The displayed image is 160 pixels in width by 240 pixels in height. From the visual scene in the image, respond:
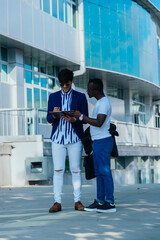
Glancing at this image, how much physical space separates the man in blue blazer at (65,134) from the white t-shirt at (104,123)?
0.69ft

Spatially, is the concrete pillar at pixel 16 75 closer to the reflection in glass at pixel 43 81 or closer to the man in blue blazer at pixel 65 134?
the reflection in glass at pixel 43 81

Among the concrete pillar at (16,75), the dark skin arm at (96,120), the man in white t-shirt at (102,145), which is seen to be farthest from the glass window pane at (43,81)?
the dark skin arm at (96,120)

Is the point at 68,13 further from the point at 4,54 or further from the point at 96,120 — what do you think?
the point at 96,120

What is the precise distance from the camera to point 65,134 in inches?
261

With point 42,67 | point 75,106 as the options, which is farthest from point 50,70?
point 75,106

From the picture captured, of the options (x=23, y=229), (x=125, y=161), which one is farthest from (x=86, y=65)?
(x=23, y=229)

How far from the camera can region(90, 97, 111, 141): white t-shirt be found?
646 cm

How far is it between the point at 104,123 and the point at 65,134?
536mm

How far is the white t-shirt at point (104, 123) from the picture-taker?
646 centimetres

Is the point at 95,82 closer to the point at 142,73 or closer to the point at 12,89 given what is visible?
the point at 12,89

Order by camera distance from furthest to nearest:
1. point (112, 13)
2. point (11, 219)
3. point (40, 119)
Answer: point (112, 13) < point (40, 119) < point (11, 219)

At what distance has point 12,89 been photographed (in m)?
19.3

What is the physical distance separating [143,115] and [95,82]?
90.2 ft

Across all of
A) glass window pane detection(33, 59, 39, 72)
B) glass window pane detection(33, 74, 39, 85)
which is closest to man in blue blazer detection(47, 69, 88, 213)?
glass window pane detection(33, 74, 39, 85)
